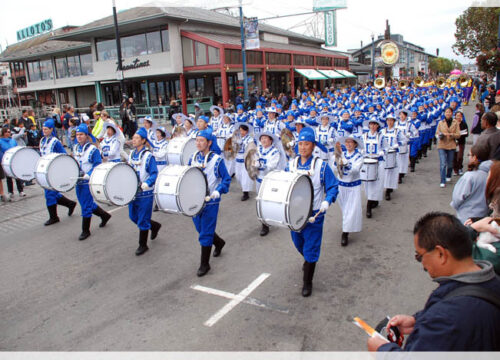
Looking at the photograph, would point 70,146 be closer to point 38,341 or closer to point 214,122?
point 214,122

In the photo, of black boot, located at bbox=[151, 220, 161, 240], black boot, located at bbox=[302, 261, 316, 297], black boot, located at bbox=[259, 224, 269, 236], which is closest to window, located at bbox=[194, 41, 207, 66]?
black boot, located at bbox=[151, 220, 161, 240]

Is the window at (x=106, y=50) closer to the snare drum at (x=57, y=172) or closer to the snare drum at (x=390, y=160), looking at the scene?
the snare drum at (x=57, y=172)

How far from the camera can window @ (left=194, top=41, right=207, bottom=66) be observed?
2536cm

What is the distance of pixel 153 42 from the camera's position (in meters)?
26.6

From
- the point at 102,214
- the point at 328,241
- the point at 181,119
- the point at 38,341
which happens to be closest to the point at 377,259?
the point at 328,241

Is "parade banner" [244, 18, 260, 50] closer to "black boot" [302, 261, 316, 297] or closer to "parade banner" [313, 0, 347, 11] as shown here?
"parade banner" [313, 0, 347, 11]

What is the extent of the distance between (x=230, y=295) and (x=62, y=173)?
162 inches

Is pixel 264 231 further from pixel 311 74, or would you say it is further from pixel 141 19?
pixel 311 74

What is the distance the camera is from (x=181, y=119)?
11516mm

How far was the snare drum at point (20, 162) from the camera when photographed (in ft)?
26.9

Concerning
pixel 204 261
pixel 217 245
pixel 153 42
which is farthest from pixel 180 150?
pixel 153 42

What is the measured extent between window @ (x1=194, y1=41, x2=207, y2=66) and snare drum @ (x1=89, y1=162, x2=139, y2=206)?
68.0ft


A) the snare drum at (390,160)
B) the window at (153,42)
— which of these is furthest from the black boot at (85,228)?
the window at (153,42)

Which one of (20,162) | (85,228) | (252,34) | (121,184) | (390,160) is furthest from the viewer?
(252,34)
